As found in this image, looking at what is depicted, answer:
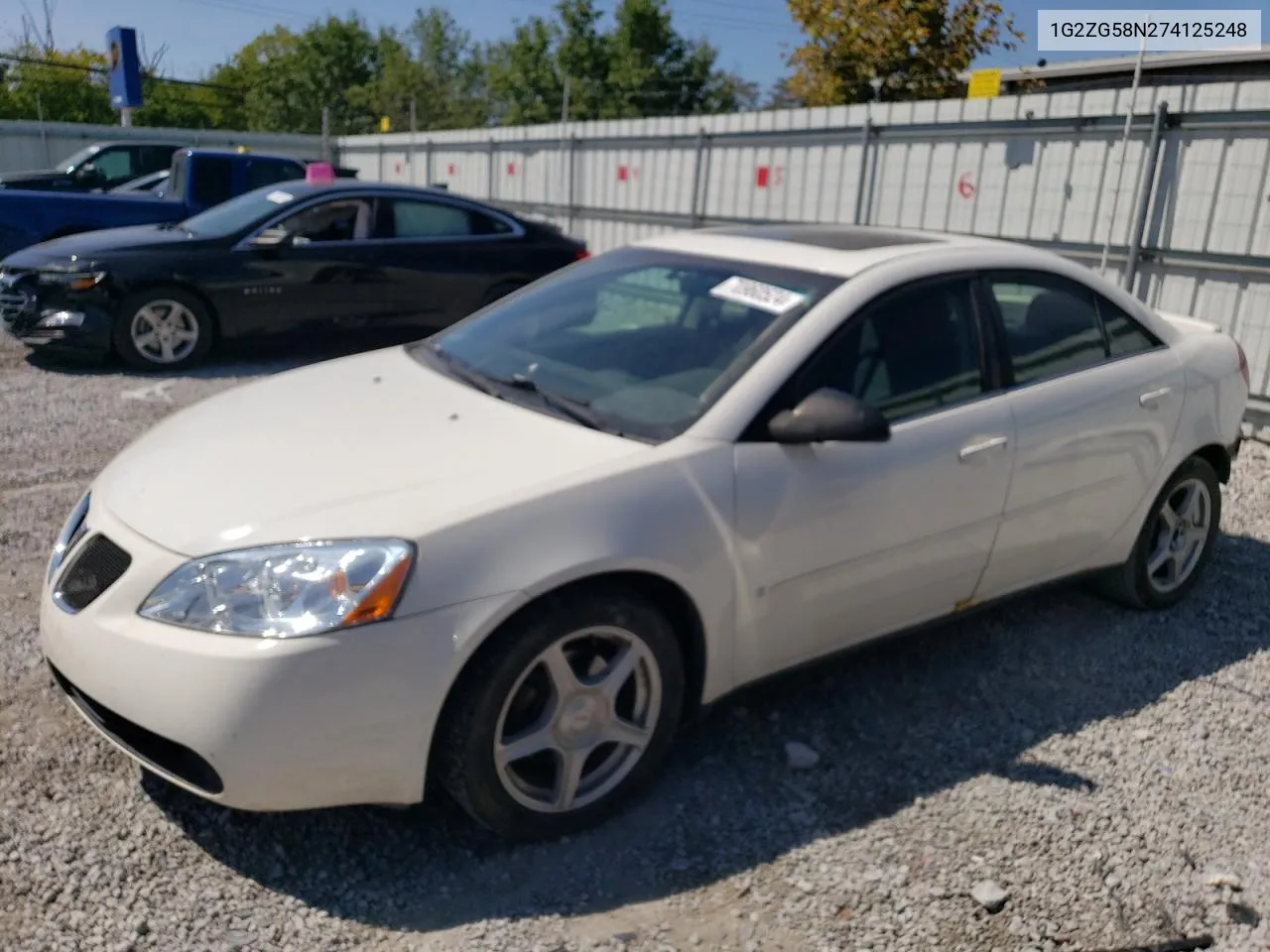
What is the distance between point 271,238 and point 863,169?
204 inches

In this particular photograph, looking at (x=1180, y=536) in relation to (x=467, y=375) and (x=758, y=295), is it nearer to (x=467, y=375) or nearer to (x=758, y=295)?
(x=758, y=295)

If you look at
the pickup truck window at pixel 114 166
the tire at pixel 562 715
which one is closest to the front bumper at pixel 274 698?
the tire at pixel 562 715

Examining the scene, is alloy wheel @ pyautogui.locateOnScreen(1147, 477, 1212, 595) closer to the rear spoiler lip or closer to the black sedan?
the rear spoiler lip

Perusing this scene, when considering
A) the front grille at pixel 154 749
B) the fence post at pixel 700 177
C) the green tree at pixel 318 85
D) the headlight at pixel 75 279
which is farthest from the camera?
the green tree at pixel 318 85

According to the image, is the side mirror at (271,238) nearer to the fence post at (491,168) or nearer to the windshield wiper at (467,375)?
the windshield wiper at (467,375)

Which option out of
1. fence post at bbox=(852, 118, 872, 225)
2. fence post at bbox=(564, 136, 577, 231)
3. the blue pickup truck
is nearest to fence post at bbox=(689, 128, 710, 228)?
fence post at bbox=(852, 118, 872, 225)

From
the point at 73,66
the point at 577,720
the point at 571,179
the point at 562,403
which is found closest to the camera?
the point at 577,720

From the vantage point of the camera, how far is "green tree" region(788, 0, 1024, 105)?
14.9 meters

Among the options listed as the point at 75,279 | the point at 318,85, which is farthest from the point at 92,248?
the point at 318,85

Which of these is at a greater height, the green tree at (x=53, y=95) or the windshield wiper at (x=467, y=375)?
the green tree at (x=53, y=95)

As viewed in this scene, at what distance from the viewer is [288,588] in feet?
8.14

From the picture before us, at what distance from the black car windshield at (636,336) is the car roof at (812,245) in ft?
0.22

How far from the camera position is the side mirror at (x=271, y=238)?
8281 mm

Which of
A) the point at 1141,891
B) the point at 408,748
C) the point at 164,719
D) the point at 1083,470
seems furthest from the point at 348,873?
the point at 1083,470
